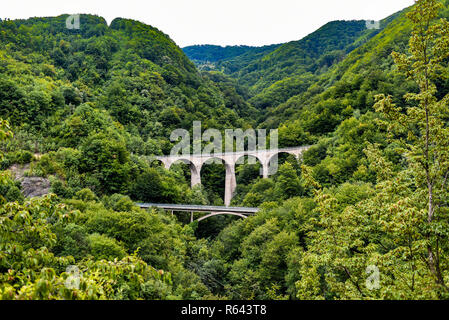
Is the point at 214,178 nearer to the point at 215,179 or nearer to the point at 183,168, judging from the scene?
the point at 215,179

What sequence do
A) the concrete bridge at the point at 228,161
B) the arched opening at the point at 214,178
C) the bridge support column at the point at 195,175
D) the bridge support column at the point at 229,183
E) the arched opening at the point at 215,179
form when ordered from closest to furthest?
the concrete bridge at the point at 228,161, the bridge support column at the point at 195,175, the bridge support column at the point at 229,183, the arched opening at the point at 215,179, the arched opening at the point at 214,178

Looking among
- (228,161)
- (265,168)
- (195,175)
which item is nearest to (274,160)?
(265,168)

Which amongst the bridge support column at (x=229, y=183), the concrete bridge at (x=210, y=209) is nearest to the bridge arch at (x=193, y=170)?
the bridge support column at (x=229, y=183)

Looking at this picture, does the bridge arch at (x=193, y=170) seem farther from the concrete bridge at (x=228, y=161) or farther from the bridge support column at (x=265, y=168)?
the bridge support column at (x=265, y=168)

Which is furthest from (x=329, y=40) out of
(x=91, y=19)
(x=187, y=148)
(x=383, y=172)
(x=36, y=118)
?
(x=383, y=172)

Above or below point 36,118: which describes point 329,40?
above

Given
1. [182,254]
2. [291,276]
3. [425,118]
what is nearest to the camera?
[425,118]

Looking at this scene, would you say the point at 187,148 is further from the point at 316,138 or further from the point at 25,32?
the point at 25,32

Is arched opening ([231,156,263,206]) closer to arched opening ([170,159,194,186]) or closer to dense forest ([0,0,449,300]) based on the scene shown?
dense forest ([0,0,449,300])
